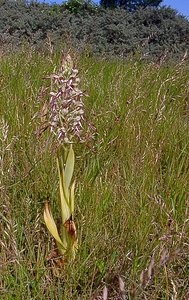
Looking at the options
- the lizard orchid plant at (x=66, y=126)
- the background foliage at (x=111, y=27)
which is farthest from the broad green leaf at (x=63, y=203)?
the background foliage at (x=111, y=27)

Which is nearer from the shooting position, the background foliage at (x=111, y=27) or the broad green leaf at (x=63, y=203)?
the broad green leaf at (x=63, y=203)

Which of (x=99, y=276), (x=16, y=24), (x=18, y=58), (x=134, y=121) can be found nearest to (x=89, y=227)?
(x=99, y=276)

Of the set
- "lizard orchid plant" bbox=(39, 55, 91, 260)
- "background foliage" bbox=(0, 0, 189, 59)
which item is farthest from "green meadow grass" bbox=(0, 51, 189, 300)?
"background foliage" bbox=(0, 0, 189, 59)

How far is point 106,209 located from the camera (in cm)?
159

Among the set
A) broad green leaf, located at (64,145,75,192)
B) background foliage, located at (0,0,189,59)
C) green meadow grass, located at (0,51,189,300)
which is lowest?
green meadow grass, located at (0,51,189,300)

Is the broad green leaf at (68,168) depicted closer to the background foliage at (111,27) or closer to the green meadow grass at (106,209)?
the green meadow grass at (106,209)

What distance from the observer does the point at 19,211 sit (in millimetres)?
1521

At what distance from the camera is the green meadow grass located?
124cm

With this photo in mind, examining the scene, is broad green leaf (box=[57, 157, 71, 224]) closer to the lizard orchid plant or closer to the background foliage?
the lizard orchid plant

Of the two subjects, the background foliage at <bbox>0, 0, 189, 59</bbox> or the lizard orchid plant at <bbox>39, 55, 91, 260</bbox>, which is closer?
the lizard orchid plant at <bbox>39, 55, 91, 260</bbox>

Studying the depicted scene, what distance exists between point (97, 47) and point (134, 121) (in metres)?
5.31

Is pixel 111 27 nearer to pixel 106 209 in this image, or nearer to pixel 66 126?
pixel 106 209

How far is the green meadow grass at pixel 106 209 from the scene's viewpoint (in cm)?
124

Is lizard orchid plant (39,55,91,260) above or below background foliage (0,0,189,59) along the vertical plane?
below
